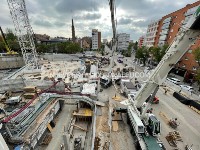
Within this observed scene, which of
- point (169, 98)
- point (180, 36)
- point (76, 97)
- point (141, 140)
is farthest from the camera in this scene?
point (169, 98)

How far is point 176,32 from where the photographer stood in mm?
43531

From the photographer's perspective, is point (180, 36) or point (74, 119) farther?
point (74, 119)

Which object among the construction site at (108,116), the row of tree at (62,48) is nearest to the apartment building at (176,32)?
the construction site at (108,116)

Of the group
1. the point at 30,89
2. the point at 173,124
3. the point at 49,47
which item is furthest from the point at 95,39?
the point at 173,124

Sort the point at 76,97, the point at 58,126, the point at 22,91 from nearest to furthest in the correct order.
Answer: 1. the point at 58,126
2. the point at 76,97
3. the point at 22,91

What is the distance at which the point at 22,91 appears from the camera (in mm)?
27938

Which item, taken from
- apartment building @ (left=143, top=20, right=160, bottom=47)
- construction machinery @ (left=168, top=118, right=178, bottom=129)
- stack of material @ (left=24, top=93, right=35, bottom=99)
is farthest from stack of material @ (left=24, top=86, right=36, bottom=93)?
apartment building @ (left=143, top=20, right=160, bottom=47)

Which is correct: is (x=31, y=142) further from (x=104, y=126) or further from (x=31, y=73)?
(x=31, y=73)

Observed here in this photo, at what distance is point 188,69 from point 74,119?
35247 millimetres

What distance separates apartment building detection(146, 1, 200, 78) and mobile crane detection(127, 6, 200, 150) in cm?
2297

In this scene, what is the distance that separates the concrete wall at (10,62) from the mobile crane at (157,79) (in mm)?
61674

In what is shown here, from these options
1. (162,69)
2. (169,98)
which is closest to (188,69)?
(169,98)

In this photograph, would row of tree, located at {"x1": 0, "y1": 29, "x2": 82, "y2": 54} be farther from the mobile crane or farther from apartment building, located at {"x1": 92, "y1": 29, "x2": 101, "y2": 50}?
the mobile crane

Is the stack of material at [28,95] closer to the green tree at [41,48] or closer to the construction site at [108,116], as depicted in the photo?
the construction site at [108,116]
